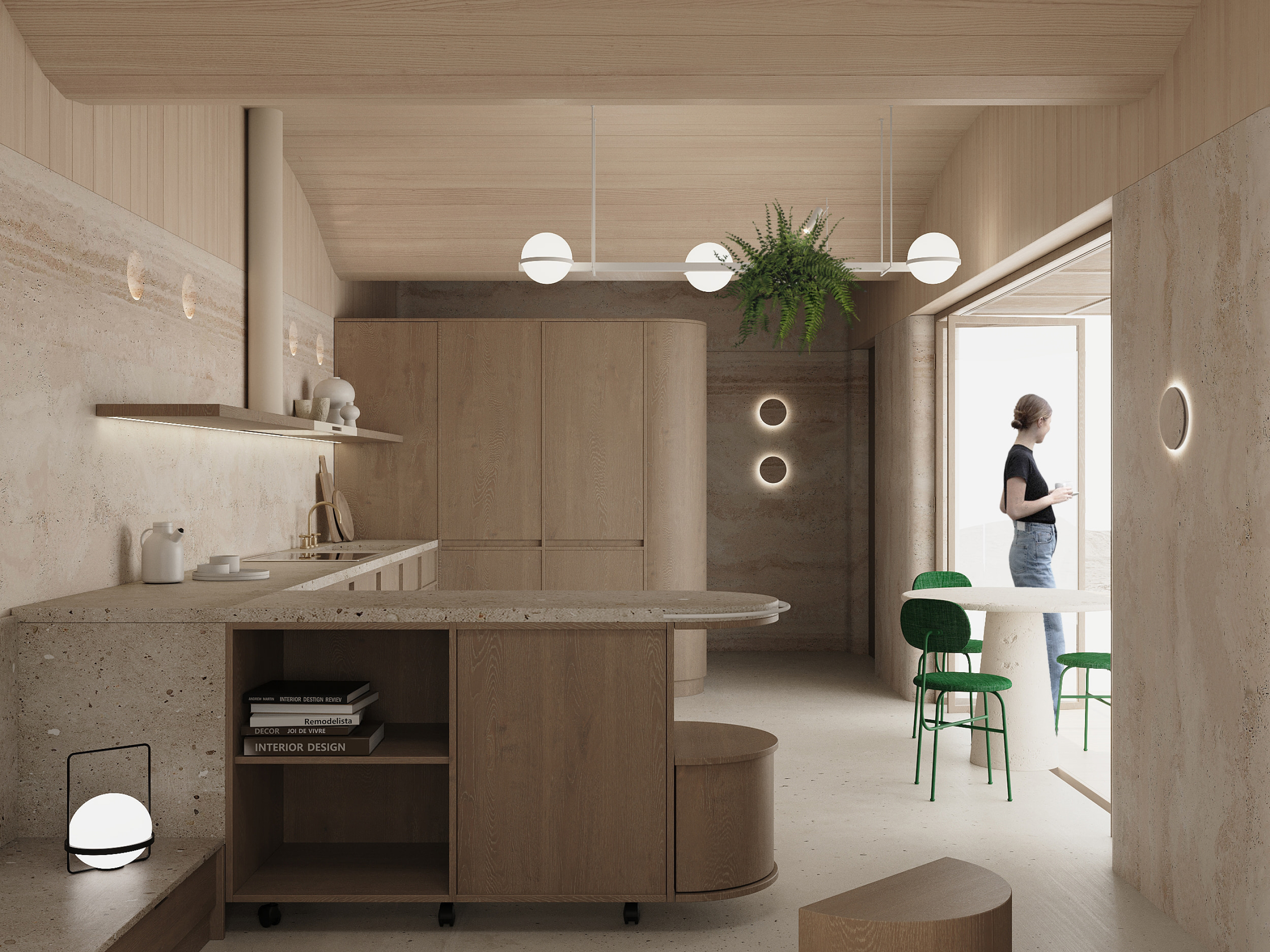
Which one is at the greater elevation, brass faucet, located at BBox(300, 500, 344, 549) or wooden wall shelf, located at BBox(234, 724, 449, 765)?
brass faucet, located at BBox(300, 500, 344, 549)

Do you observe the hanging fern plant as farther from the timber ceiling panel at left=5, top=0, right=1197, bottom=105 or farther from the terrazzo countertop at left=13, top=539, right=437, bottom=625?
the terrazzo countertop at left=13, top=539, right=437, bottom=625

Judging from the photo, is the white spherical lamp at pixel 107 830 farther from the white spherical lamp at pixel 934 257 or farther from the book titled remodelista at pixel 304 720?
the white spherical lamp at pixel 934 257

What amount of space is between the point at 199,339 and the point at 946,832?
3.54 meters

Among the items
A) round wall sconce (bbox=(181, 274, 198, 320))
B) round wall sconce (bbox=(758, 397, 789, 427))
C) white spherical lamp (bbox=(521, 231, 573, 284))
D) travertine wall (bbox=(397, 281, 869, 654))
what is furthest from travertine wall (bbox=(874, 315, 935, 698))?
round wall sconce (bbox=(181, 274, 198, 320))

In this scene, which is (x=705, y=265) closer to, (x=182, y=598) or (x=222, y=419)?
(x=222, y=419)

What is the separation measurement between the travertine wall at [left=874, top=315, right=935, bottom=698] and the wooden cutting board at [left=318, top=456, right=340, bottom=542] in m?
3.30

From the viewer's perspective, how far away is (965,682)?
4.48 meters

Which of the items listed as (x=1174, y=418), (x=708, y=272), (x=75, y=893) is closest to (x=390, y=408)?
(x=708, y=272)

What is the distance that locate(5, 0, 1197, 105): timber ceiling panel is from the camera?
9.86 ft

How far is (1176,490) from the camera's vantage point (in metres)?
3.18

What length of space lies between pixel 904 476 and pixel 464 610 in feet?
13.2

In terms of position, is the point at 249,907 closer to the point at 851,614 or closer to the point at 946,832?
the point at 946,832

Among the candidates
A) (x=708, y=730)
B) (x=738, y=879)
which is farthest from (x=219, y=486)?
(x=738, y=879)

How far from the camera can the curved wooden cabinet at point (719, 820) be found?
3.09 m
